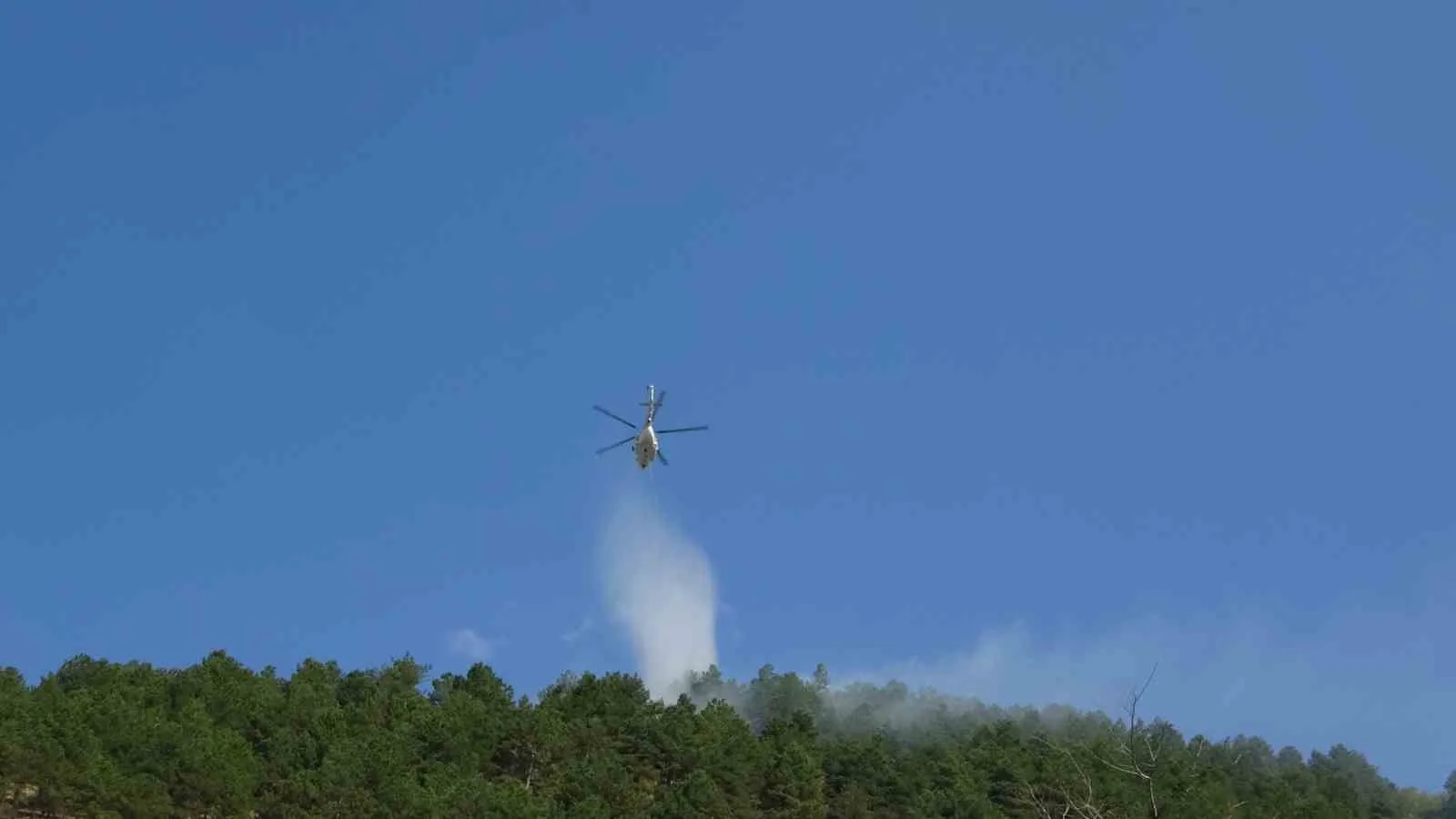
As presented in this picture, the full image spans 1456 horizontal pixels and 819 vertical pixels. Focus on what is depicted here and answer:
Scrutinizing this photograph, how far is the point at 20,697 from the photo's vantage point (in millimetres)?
91000

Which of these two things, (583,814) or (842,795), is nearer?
(583,814)

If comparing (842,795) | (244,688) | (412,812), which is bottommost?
(412,812)

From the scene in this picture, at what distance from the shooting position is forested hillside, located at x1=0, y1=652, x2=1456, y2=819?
81125 millimetres

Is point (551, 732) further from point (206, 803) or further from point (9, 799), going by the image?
point (9, 799)

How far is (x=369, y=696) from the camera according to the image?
109 m

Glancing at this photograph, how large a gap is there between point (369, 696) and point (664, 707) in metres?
19.8

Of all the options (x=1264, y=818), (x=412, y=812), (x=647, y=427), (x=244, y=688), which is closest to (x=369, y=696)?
(x=244, y=688)

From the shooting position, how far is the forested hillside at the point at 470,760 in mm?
81125

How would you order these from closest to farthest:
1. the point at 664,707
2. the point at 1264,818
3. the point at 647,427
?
1. the point at 647,427
2. the point at 1264,818
3. the point at 664,707

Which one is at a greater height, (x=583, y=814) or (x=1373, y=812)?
(x=1373, y=812)

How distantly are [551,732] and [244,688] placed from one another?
1998cm

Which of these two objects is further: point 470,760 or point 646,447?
point 470,760

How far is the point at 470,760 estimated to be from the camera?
94.1 metres

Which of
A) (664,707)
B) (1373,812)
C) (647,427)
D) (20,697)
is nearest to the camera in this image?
(647,427)
